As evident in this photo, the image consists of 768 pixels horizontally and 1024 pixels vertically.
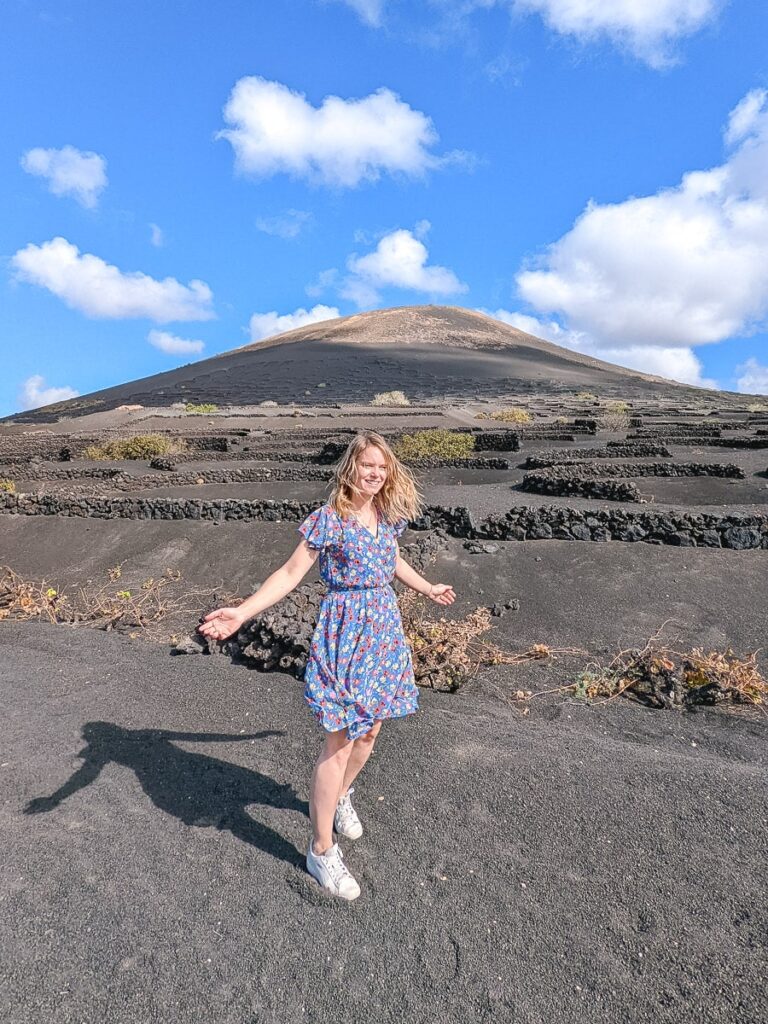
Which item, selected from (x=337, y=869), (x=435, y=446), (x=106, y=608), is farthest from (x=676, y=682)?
(x=435, y=446)

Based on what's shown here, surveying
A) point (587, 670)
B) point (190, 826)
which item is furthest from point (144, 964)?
point (587, 670)

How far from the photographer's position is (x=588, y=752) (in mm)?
3799

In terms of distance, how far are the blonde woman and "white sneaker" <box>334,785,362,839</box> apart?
7.1 inches

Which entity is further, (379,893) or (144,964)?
(379,893)

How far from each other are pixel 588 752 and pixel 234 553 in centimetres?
782

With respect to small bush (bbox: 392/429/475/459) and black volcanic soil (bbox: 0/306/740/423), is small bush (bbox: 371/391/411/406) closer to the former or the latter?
black volcanic soil (bbox: 0/306/740/423)

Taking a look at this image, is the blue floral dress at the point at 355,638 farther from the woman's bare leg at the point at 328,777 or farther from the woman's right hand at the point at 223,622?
the woman's right hand at the point at 223,622

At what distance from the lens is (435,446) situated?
21.3 m

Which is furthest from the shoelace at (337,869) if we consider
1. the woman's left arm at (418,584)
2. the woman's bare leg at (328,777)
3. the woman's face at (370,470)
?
the woman's face at (370,470)

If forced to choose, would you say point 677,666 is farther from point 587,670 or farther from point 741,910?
point 741,910

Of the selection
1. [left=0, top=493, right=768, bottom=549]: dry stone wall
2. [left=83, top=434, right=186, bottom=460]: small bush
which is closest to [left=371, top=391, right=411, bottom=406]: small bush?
[left=83, top=434, right=186, bottom=460]: small bush

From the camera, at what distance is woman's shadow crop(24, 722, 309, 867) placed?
3094mm

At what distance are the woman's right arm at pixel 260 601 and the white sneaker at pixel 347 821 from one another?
120cm

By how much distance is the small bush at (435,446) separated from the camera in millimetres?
20453
